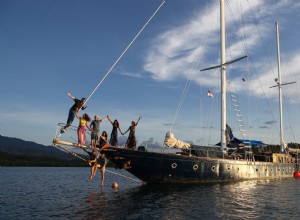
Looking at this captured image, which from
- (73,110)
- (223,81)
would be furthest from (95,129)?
(223,81)

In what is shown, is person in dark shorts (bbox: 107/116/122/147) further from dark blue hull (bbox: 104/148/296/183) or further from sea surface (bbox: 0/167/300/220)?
sea surface (bbox: 0/167/300/220)

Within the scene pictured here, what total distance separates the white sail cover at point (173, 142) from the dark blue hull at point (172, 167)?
5.57 feet

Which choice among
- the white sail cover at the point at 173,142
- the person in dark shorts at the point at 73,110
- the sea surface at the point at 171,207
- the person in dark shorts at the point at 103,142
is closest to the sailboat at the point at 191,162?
the white sail cover at the point at 173,142

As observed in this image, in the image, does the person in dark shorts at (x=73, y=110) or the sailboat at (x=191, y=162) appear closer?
the person in dark shorts at (x=73, y=110)

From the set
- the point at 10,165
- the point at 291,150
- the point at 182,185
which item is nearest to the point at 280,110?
the point at 291,150

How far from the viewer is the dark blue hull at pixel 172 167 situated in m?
25.2

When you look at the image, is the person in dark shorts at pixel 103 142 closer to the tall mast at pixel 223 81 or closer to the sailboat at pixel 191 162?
the sailboat at pixel 191 162

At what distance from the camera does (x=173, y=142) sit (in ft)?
89.8

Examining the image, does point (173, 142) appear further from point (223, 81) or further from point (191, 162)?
point (223, 81)

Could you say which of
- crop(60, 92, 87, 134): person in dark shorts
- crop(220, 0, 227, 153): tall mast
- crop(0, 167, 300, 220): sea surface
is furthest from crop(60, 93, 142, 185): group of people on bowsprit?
crop(220, 0, 227, 153): tall mast

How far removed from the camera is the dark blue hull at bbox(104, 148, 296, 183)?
2523cm

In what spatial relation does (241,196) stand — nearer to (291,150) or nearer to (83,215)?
(83,215)

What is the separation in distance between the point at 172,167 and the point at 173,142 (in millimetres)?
2437

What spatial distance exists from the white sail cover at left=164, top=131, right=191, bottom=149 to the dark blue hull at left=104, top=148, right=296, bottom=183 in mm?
1697
